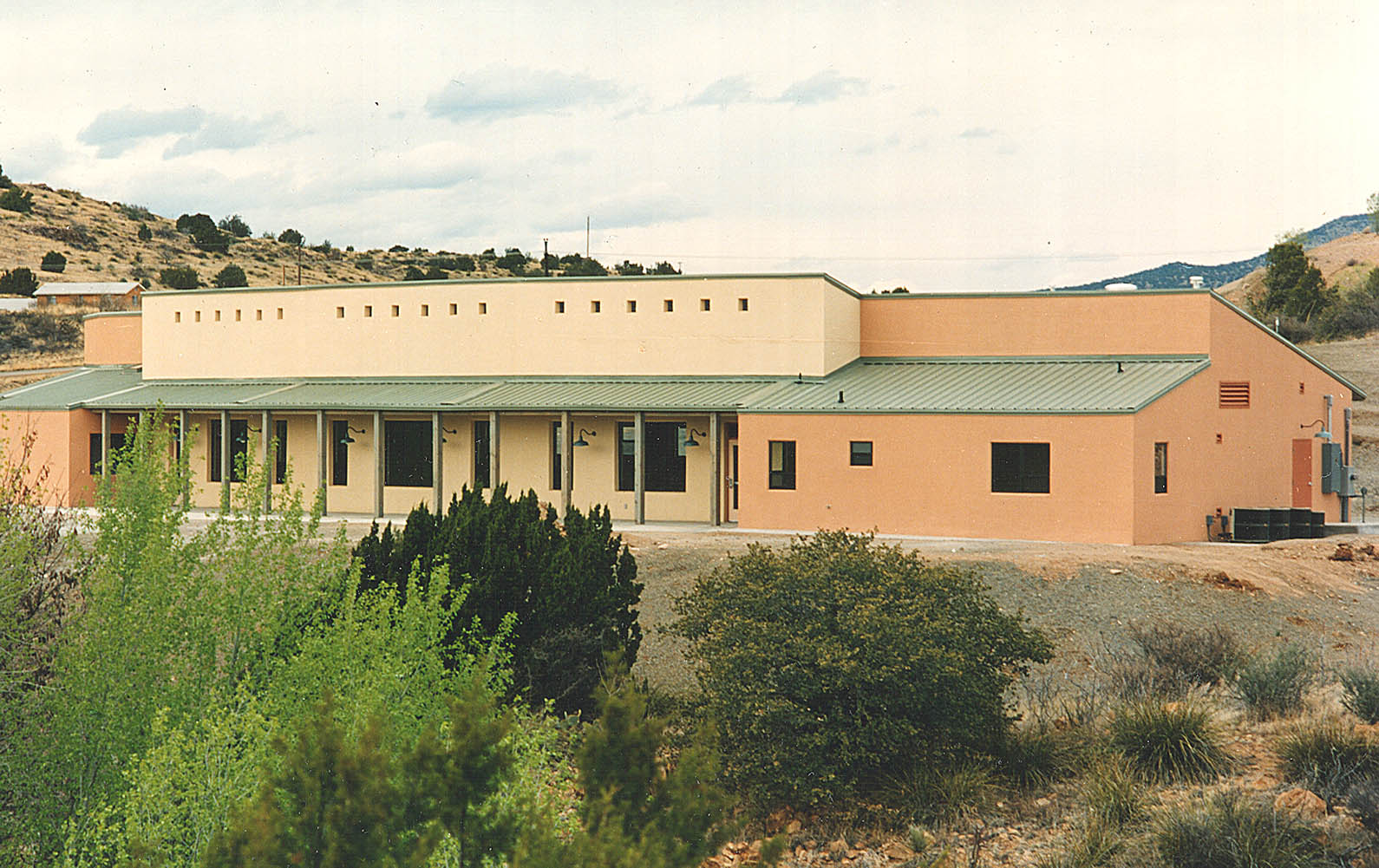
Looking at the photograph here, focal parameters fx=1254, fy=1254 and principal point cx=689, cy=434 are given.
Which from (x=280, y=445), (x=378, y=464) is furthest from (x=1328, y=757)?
(x=280, y=445)

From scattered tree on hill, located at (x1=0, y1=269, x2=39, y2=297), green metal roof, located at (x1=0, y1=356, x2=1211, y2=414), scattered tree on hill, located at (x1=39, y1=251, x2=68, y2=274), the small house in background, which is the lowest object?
green metal roof, located at (x1=0, y1=356, x2=1211, y2=414)

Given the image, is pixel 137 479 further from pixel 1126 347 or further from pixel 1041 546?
pixel 1126 347

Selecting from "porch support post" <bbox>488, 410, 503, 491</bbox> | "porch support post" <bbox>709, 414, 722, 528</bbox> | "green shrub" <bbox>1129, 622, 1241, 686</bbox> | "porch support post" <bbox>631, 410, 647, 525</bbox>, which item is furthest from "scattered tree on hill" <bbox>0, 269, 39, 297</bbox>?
"green shrub" <bbox>1129, 622, 1241, 686</bbox>

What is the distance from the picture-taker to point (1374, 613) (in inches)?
778

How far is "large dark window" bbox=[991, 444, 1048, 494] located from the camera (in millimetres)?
23719

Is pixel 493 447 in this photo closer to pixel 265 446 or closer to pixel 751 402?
pixel 751 402

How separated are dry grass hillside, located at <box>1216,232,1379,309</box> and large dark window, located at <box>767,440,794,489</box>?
5825 cm

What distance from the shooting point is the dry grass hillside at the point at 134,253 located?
71.5m

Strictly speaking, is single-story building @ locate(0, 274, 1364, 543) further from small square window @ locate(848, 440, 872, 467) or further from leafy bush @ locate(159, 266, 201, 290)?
leafy bush @ locate(159, 266, 201, 290)

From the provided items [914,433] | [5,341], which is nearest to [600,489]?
[914,433]

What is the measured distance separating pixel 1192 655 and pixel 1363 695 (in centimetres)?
310

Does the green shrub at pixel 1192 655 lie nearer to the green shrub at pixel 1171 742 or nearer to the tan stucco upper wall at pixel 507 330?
the green shrub at pixel 1171 742

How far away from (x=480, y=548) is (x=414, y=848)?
8297 mm

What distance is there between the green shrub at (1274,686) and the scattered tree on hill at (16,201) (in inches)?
3177
